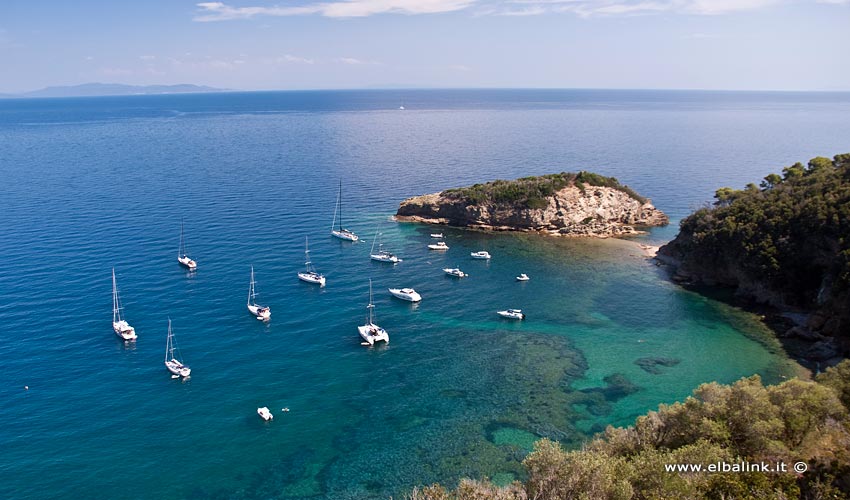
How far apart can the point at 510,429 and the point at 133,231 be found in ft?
274

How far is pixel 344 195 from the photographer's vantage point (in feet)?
433

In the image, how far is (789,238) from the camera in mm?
69125

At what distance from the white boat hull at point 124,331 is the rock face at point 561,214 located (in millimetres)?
64098

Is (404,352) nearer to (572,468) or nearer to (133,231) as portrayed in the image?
(572,468)

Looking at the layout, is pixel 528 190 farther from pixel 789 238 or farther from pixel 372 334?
pixel 372 334

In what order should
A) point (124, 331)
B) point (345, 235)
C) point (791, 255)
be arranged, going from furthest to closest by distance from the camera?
point (345, 235) → point (791, 255) → point (124, 331)

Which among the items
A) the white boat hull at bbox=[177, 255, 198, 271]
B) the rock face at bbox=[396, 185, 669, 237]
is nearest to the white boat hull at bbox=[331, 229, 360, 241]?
the rock face at bbox=[396, 185, 669, 237]

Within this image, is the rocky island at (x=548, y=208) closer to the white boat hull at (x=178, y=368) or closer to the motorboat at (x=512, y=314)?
the motorboat at (x=512, y=314)

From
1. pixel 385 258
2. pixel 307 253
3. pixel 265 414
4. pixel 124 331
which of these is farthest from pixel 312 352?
pixel 307 253

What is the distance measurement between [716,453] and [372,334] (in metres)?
39.7

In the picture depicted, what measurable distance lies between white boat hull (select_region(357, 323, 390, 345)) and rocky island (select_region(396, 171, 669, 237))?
5342 cm

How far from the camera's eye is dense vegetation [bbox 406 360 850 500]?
26.4m

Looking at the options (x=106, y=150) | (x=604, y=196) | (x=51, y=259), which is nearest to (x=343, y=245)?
(x=51, y=259)

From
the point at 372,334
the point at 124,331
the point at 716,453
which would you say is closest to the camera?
the point at 716,453
